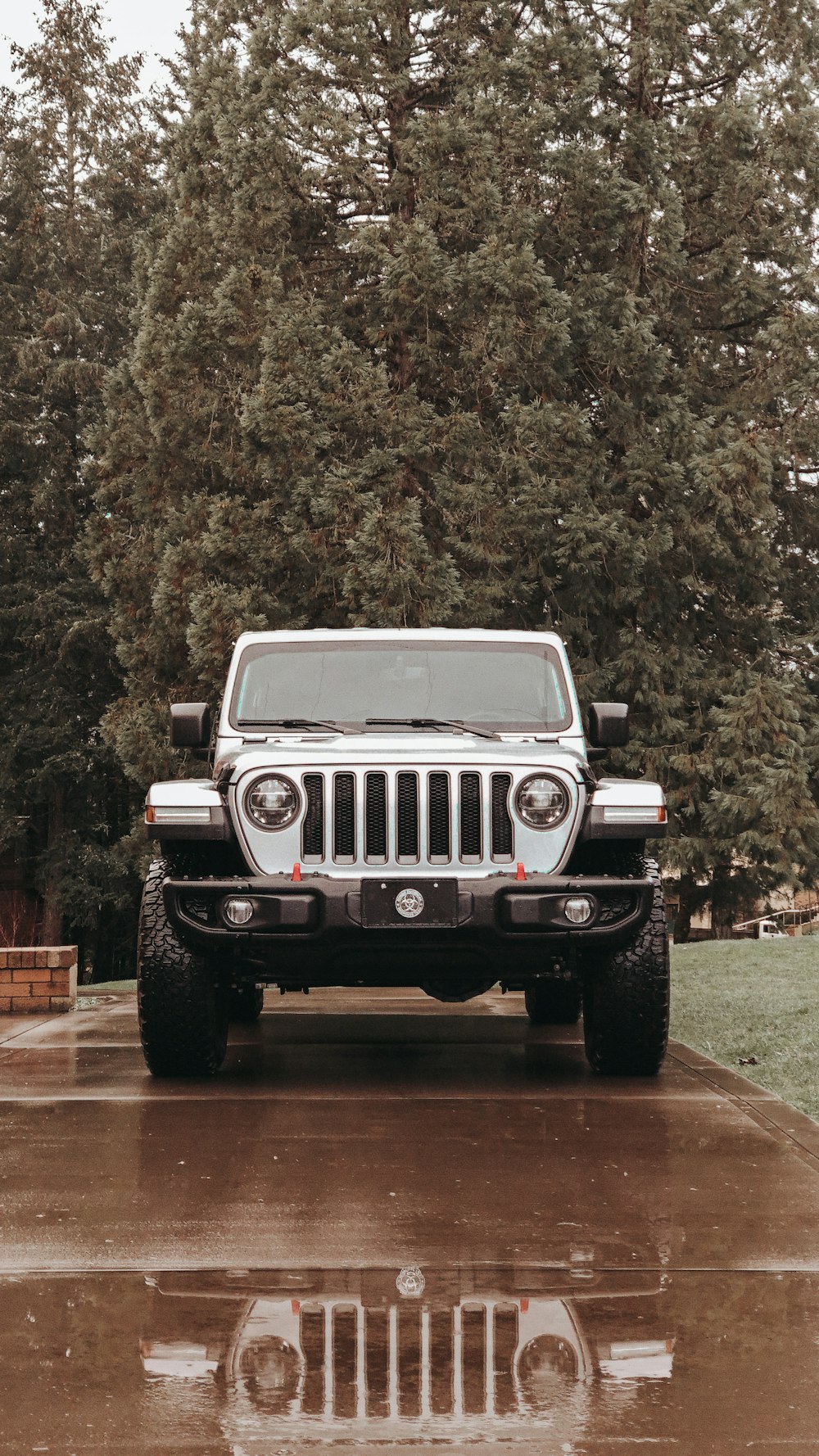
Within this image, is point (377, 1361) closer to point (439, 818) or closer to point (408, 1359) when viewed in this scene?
point (408, 1359)

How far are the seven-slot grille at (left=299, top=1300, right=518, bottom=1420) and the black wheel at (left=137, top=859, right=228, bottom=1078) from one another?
11.6ft

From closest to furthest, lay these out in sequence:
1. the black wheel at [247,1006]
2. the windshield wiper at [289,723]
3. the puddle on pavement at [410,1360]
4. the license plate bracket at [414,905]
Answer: the puddle on pavement at [410,1360] → the license plate bracket at [414,905] → the windshield wiper at [289,723] → the black wheel at [247,1006]

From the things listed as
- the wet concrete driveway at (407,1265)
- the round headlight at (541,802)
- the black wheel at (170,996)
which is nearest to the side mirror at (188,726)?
the black wheel at (170,996)

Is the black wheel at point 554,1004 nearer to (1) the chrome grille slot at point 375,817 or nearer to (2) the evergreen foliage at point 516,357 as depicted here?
(1) the chrome grille slot at point 375,817

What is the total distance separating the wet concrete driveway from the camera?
3557 mm

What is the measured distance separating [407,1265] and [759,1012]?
6.64 m

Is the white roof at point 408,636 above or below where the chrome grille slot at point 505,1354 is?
above

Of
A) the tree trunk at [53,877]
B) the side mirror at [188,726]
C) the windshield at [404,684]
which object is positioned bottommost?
the tree trunk at [53,877]

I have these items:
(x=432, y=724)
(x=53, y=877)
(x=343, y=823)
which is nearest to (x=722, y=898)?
(x=53, y=877)

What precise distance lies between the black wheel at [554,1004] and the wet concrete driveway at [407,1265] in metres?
1.99

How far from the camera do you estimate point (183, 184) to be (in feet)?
77.2

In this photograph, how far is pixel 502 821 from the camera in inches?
305

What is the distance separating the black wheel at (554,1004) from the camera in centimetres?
1012

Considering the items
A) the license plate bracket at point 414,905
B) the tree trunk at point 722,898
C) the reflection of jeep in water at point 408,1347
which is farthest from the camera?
the tree trunk at point 722,898
